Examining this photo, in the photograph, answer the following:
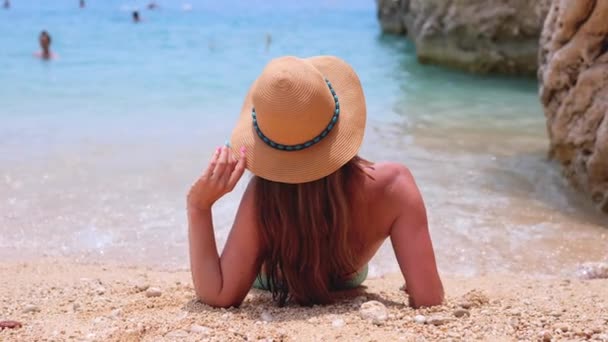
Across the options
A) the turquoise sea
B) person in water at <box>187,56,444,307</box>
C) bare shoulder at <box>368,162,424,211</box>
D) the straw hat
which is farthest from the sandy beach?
the turquoise sea

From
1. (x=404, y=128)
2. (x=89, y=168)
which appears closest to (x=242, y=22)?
(x=404, y=128)

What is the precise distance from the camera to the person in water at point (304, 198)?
84.9 inches

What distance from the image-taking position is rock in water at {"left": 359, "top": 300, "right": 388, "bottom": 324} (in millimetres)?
2299

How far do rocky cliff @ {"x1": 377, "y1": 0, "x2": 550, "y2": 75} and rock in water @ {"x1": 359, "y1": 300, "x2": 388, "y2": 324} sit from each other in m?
9.44

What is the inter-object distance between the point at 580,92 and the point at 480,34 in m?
7.28

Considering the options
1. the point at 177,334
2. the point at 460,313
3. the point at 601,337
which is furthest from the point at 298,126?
the point at 601,337

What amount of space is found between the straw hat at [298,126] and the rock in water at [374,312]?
52cm

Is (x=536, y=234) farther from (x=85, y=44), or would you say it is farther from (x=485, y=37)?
(x=85, y=44)

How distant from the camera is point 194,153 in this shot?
21.0 ft

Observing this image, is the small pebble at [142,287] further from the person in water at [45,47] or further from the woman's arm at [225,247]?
the person in water at [45,47]

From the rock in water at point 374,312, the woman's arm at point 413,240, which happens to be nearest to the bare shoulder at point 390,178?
the woman's arm at point 413,240

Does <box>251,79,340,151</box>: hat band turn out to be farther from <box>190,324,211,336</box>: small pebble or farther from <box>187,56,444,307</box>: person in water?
<box>190,324,211,336</box>: small pebble

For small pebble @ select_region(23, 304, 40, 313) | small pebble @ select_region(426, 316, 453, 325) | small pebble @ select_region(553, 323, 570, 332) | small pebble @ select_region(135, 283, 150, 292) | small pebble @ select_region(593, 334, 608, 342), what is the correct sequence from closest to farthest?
Answer: small pebble @ select_region(593, 334, 608, 342) < small pebble @ select_region(553, 323, 570, 332) < small pebble @ select_region(426, 316, 453, 325) < small pebble @ select_region(23, 304, 40, 313) < small pebble @ select_region(135, 283, 150, 292)

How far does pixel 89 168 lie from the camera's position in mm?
5812
